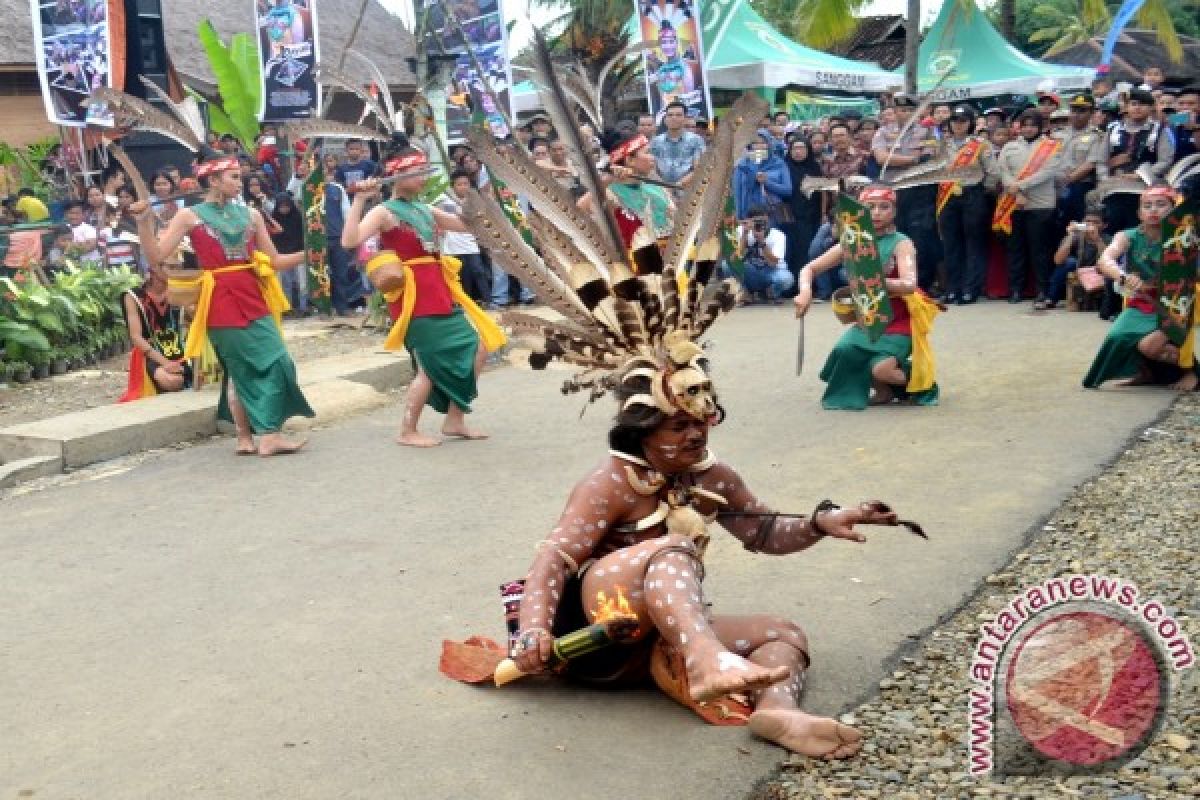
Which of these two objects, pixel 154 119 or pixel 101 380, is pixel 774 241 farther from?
pixel 154 119

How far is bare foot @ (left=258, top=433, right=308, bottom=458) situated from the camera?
25.0ft

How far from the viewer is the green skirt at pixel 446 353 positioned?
7758 mm

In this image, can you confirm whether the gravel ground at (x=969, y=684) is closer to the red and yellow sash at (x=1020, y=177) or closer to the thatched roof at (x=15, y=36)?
the red and yellow sash at (x=1020, y=177)

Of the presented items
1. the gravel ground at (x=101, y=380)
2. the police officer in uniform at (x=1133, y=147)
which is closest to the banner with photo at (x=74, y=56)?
the gravel ground at (x=101, y=380)

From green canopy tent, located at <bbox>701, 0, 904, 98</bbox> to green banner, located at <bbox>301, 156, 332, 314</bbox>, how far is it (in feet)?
29.0

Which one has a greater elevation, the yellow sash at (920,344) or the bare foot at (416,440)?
the yellow sash at (920,344)

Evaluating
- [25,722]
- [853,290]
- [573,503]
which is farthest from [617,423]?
[853,290]

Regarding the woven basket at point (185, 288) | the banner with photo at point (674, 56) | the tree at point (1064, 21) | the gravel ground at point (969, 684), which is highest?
the tree at point (1064, 21)

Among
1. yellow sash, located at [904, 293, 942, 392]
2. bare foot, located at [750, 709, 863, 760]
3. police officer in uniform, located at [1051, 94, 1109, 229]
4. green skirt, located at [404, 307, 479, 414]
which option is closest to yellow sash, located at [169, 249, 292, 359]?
green skirt, located at [404, 307, 479, 414]

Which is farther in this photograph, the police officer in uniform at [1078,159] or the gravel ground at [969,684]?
the police officer in uniform at [1078,159]

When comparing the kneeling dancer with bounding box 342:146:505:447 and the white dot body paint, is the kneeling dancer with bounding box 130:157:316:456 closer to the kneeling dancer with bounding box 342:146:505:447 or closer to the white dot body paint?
the kneeling dancer with bounding box 342:146:505:447

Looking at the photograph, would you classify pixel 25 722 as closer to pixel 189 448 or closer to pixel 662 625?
pixel 662 625

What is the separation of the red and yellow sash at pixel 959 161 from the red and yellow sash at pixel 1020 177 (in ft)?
1.39

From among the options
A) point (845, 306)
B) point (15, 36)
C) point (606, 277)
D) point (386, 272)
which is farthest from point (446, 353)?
point (15, 36)
